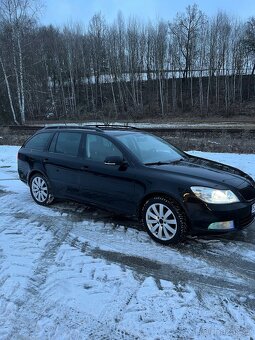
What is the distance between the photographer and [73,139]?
255 inches

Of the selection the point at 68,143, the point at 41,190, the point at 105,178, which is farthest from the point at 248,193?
the point at 41,190

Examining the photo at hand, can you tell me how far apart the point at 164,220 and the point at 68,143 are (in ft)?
8.37

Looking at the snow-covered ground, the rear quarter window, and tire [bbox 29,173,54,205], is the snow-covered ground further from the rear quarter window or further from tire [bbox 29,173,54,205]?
the rear quarter window

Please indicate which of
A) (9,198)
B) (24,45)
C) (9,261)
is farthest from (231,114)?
(9,261)

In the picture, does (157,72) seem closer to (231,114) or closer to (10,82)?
(231,114)

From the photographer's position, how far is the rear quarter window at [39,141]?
7.07 m

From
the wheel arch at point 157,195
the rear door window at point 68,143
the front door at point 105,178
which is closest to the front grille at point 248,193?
the wheel arch at point 157,195

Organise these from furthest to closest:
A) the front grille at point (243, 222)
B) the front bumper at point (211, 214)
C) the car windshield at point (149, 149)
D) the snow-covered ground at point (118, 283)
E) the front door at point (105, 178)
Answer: the car windshield at point (149, 149)
the front door at point (105, 178)
the front grille at point (243, 222)
the front bumper at point (211, 214)
the snow-covered ground at point (118, 283)

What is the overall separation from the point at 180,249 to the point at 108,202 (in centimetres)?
145

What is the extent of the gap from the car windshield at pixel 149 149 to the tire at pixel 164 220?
742 mm

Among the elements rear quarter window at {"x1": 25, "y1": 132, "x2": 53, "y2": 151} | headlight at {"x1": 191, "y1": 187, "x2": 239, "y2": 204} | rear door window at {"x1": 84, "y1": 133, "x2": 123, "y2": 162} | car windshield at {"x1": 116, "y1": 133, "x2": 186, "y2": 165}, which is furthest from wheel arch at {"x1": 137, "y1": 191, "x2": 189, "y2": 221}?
rear quarter window at {"x1": 25, "y1": 132, "x2": 53, "y2": 151}

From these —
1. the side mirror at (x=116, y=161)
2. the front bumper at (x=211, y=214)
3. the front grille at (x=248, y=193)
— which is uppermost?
the side mirror at (x=116, y=161)

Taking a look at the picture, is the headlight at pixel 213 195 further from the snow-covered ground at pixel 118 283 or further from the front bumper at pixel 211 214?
the snow-covered ground at pixel 118 283

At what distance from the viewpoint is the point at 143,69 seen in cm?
5475
